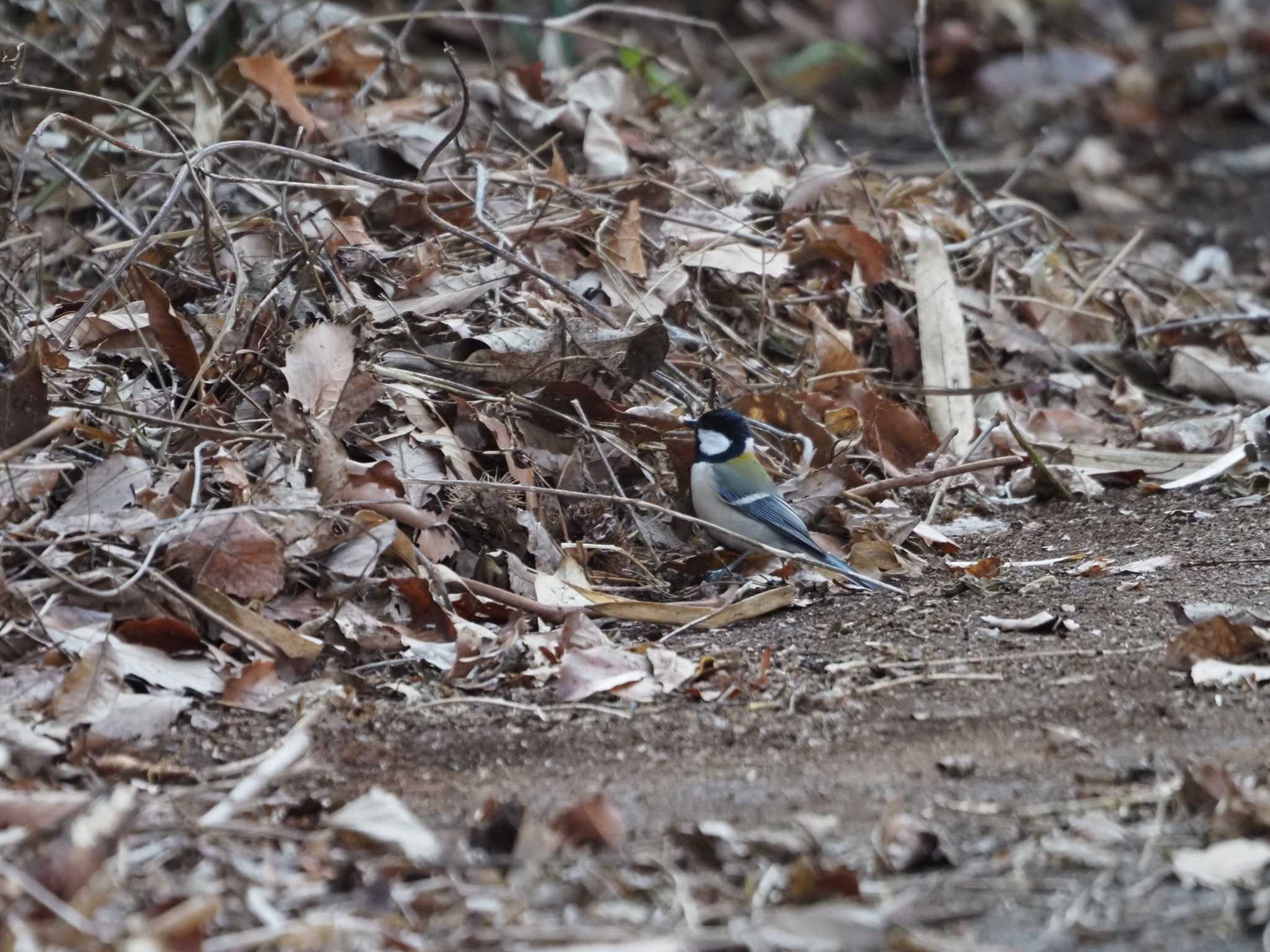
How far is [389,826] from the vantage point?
2.14 m

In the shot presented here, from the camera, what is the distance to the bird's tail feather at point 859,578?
356cm

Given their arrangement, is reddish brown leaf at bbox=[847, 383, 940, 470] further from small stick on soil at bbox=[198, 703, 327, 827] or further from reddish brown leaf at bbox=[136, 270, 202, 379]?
small stick on soil at bbox=[198, 703, 327, 827]

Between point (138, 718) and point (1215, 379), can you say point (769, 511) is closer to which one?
point (138, 718)

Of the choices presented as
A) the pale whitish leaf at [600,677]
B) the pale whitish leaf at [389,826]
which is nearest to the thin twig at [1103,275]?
the pale whitish leaf at [600,677]

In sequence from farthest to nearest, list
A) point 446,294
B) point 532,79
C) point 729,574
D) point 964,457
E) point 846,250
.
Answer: point 532,79 → point 846,250 → point 964,457 → point 446,294 → point 729,574

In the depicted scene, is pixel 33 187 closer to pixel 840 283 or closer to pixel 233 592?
pixel 233 592

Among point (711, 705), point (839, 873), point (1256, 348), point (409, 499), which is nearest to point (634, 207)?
point (409, 499)

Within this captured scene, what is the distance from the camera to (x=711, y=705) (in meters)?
2.84

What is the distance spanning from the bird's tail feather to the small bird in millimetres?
24

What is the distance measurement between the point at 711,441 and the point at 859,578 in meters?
0.55

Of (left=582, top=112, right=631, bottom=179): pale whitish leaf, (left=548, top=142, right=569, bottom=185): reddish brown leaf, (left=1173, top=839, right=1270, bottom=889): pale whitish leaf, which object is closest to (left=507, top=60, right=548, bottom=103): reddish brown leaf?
(left=582, top=112, right=631, bottom=179): pale whitish leaf

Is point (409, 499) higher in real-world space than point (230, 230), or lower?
lower

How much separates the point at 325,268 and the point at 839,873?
2469mm

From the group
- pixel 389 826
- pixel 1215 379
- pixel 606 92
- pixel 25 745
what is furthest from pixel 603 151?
pixel 389 826
